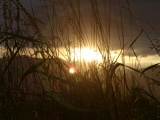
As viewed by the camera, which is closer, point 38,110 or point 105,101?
point 105,101

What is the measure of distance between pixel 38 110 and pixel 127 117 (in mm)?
582

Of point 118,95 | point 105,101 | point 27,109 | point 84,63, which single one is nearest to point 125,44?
point 84,63

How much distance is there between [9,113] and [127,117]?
741mm

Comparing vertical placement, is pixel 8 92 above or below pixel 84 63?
below

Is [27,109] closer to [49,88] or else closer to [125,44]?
[49,88]

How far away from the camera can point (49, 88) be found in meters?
2.11

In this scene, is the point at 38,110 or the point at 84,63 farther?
the point at 84,63

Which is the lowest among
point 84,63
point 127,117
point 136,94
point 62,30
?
point 127,117

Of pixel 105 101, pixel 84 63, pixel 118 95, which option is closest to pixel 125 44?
pixel 84 63

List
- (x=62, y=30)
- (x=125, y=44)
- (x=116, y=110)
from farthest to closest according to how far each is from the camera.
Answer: (x=62, y=30), (x=125, y=44), (x=116, y=110)

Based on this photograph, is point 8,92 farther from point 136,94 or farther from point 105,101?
point 136,94

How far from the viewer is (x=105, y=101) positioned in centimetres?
188

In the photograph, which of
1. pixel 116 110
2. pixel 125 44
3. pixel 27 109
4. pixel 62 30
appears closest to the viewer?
pixel 116 110

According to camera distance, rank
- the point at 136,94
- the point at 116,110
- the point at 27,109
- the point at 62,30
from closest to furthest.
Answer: the point at 116,110 < the point at 136,94 < the point at 27,109 < the point at 62,30
